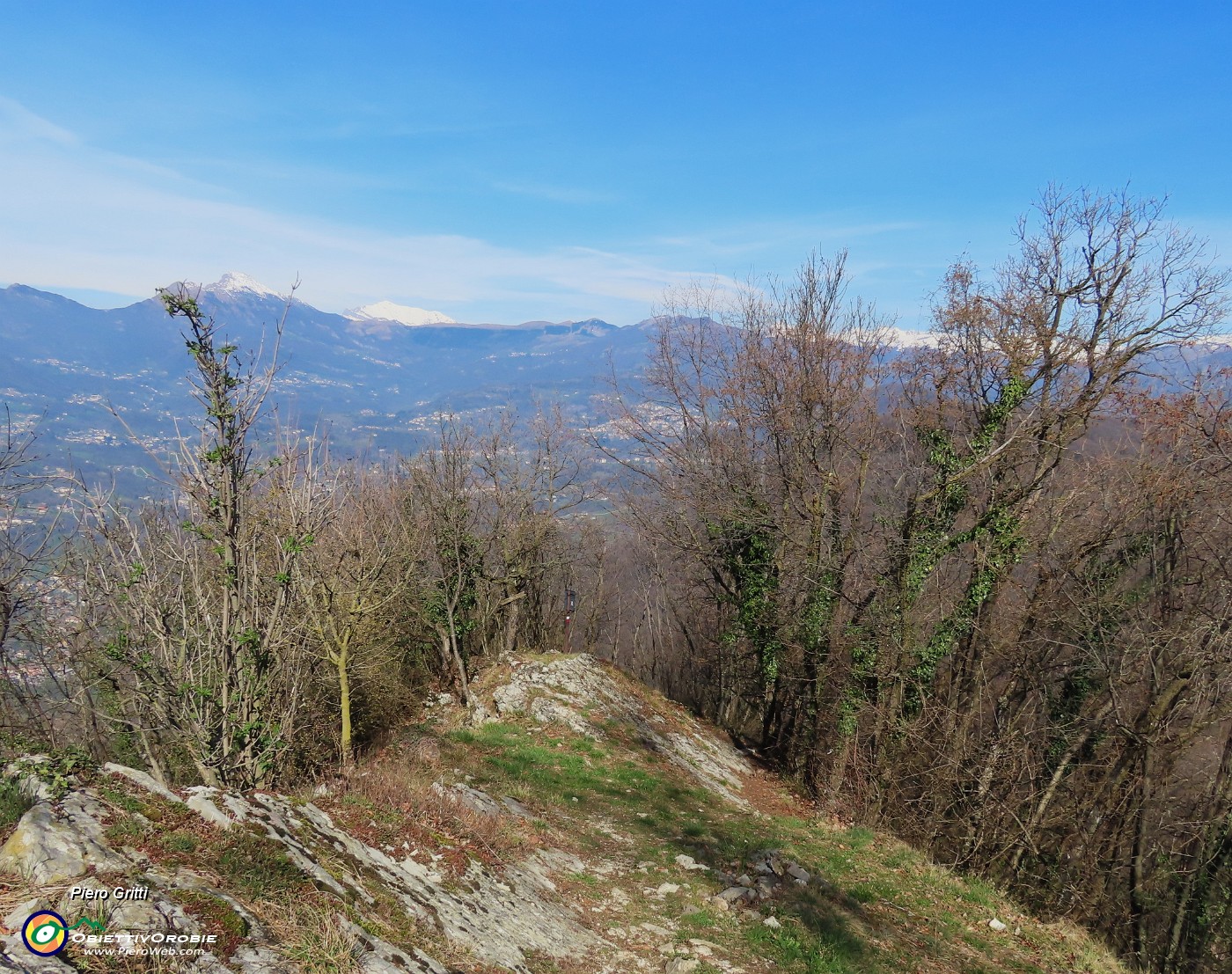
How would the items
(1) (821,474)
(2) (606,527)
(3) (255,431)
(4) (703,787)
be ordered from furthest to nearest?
(2) (606,527), (1) (821,474), (4) (703,787), (3) (255,431)

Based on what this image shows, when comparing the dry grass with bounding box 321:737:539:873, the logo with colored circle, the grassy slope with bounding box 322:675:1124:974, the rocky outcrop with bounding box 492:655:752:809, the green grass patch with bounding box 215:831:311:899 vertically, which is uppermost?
the logo with colored circle

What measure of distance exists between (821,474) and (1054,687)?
9.36 metres

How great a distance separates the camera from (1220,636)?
13508mm

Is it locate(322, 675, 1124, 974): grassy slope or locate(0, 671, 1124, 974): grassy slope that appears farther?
locate(322, 675, 1124, 974): grassy slope

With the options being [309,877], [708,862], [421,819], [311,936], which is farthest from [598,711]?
[311,936]

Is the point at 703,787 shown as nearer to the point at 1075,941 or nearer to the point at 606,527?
the point at 1075,941

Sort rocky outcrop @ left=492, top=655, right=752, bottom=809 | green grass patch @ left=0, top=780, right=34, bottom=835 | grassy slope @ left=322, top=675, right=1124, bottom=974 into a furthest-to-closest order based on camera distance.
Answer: rocky outcrop @ left=492, top=655, right=752, bottom=809
grassy slope @ left=322, top=675, right=1124, bottom=974
green grass patch @ left=0, top=780, right=34, bottom=835

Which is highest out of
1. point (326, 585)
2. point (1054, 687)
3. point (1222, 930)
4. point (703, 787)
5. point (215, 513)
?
point (215, 513)

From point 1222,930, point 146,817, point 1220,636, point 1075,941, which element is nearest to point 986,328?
point 1220,636

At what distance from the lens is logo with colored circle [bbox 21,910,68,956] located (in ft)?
11.9

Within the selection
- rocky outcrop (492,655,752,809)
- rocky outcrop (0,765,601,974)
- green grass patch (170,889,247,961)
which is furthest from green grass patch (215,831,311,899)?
rocky outcrop (492,655,752,809)

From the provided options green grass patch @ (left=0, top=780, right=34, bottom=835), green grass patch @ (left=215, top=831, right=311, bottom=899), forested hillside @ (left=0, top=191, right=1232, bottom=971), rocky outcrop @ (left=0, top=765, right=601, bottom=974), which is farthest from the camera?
forested hillside @ (left=0, top=191, right=1232, bottom=971)

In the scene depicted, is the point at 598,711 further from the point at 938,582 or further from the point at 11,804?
the point at 11,804

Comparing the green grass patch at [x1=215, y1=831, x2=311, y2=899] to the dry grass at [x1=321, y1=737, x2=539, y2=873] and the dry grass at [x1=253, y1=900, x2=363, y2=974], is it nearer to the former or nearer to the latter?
the dry grass at [x1=253, y1=900, x2=363, y2=974]
